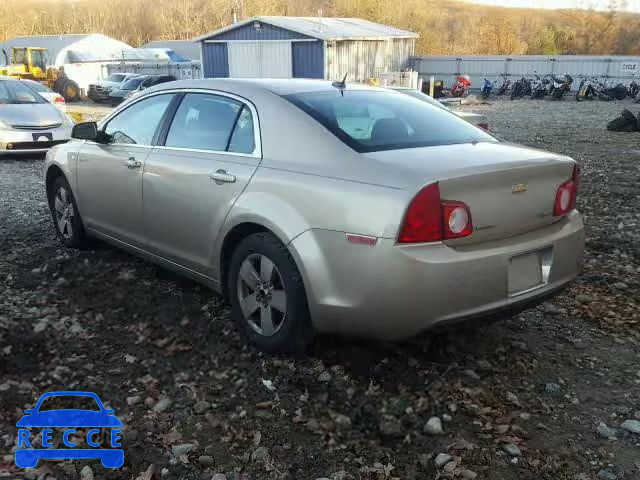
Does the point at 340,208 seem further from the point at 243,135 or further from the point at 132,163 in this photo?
the point at 132,163

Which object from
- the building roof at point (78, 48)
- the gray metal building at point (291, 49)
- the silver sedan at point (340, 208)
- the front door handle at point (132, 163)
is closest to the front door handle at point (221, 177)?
the silver sedan at point (340, 208)

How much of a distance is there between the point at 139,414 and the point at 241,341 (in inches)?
36.1

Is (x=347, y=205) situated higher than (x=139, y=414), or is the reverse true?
(x=347, y=205)

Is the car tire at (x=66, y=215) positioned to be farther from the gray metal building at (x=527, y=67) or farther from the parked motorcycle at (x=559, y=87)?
the gray metal building at (x=527, y=67)

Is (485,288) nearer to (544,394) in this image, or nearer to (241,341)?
(544,394)

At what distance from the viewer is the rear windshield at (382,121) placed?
12.0ft

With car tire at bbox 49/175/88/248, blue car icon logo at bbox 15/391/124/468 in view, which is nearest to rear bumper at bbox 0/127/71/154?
car tire at bbox 49/175/88/248

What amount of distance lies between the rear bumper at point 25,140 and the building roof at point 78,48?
3902 cm

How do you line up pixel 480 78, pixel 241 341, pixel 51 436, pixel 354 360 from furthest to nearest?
pixel 480 78 → pixel 241 341 → pixel 354 360 → pixel 51 436

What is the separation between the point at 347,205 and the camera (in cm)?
320

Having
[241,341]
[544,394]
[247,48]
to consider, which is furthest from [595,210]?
[247,48]

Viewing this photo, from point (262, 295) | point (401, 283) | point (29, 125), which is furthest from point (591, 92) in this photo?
point (401, 283)

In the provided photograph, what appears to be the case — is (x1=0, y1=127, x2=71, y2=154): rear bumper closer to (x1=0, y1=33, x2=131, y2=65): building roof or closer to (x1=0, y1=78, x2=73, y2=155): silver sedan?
(x1=0, y1=78, x2=73, y2=155): silver sedan

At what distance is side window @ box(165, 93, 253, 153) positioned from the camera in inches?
159
